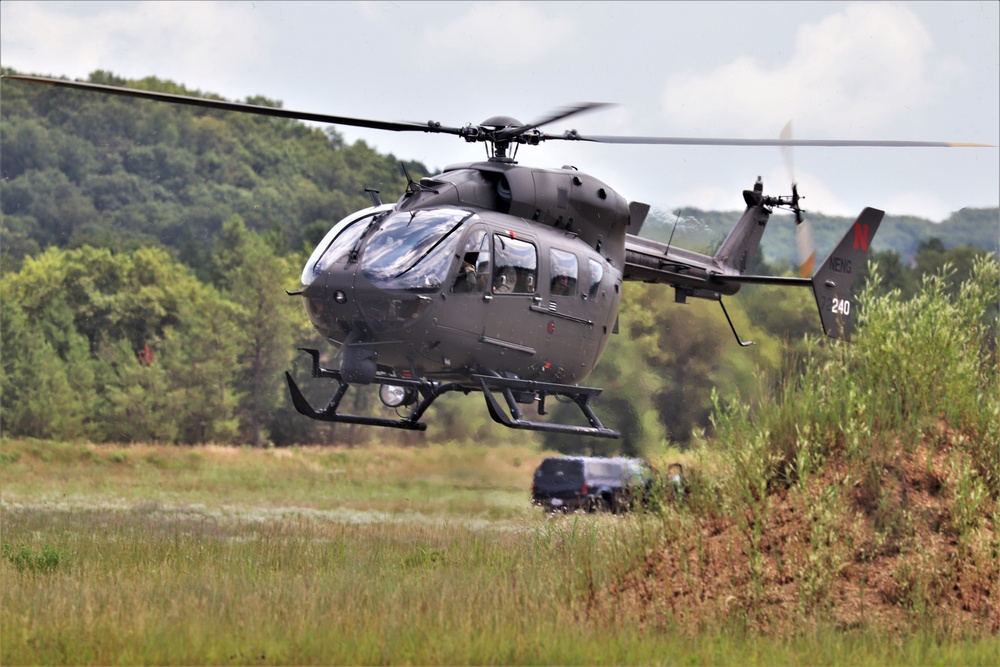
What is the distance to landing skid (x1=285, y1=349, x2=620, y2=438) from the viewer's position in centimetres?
1445

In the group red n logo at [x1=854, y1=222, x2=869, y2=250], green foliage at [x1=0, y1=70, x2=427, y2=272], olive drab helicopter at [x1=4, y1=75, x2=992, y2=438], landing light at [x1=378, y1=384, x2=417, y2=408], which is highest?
green foliage at [x1=0, y1=70, x2=427, y2=272]

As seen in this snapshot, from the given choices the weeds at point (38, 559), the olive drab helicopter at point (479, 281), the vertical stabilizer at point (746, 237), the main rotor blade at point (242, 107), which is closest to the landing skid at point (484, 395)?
the olive drab helicopter at point (479, 281)

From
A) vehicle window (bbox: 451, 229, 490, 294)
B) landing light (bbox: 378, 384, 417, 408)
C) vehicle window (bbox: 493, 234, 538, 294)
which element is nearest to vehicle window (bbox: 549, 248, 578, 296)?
vehicle window (bbox: 493, 234, 538, 294)

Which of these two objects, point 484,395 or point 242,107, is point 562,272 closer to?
point 484,395

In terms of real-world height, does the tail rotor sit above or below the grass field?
above

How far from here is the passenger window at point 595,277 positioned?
52.0ft

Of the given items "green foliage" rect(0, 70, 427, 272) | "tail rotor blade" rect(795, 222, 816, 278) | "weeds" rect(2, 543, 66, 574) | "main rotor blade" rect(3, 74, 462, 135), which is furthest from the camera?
"green foliage" rect(0, 70, 427, 272)

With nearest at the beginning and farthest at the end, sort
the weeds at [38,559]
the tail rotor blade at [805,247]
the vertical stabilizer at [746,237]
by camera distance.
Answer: the weeds at [38,559] → the tail rotor blade at [805,247] → the vertical stabilizer at [746,237]

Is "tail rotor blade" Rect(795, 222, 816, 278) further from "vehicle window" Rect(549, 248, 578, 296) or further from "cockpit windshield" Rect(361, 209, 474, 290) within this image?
"cockpit windshield" Rect(361, 209, 474, 290)

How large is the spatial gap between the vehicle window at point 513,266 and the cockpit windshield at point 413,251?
60cm

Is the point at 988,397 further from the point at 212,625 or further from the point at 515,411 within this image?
the point at 212,625

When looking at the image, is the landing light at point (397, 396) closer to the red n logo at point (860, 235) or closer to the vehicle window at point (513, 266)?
the vehicle window at point (513, 266)

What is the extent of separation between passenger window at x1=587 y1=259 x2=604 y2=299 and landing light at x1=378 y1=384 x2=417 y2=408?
269cm

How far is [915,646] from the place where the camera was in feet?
31.5
